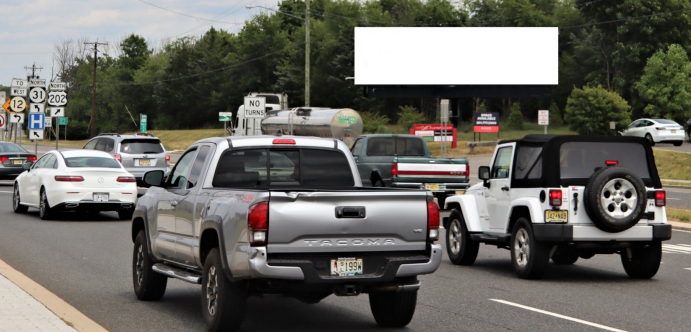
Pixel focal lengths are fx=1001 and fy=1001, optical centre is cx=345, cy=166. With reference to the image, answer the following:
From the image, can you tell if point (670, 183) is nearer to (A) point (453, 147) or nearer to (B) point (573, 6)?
(A) point (453, 147)

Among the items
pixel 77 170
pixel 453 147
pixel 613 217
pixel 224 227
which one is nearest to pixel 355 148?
pixel 77 170

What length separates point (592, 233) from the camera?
12.8 metres

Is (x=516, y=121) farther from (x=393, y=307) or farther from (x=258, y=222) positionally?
(x=258, y=222)

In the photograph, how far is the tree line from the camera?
256 ft

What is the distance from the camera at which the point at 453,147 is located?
63719mm

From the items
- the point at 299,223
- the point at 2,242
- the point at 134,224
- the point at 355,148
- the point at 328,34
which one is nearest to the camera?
the point at 299,223

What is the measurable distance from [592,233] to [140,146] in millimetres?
20123

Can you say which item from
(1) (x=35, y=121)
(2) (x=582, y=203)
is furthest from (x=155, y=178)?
(1) (x=35, y=121)

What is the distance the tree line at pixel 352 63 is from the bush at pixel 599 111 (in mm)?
97

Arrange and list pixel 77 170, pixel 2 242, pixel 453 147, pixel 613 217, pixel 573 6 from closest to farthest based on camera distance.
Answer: pixel 613 217 → pixel 2 242 → pixel 77 170 → pixel 453 147 → pixel 573 6

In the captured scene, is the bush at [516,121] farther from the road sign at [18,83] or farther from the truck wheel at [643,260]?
the truck wheel at [643,260]

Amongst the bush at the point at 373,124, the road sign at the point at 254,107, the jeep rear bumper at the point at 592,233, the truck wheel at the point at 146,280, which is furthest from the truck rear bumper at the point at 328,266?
the bush at the point at 373,124

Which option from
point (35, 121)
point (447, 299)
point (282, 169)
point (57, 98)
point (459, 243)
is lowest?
point (447, 299)

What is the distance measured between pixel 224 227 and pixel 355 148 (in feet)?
66.6
